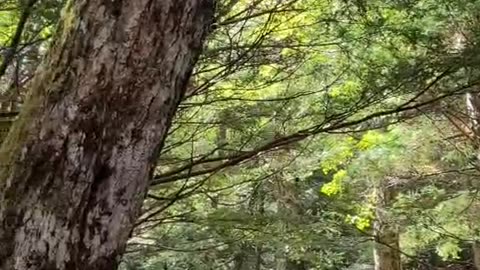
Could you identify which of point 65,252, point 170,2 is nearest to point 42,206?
point 65,252

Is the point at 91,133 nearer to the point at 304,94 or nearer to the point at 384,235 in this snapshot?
the point at 304,94

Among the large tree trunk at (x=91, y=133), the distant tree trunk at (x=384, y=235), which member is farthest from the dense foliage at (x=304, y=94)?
the large tree trunk at (x=91, y=133)

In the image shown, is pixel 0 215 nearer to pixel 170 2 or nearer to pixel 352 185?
pixel 170 2

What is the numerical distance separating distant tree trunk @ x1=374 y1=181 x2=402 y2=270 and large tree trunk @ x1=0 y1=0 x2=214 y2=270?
18.8 feet

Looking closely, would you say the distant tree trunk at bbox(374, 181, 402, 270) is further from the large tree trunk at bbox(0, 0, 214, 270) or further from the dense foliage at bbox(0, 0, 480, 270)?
the large tree trunk at bbox(0, 0, 214, 270)

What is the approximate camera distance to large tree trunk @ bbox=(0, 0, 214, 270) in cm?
130

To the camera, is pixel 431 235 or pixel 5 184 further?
pixel 431 235

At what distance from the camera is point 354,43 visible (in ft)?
11.3

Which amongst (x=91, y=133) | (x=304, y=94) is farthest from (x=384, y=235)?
(x=91, y=133)

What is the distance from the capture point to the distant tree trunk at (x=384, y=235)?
693cm

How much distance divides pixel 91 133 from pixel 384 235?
6259 millimetres

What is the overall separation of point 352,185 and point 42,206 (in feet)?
19.8

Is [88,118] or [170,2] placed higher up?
[170,2]

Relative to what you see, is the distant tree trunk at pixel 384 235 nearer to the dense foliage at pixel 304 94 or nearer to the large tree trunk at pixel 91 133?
the dense foliage at pixel 304 94
